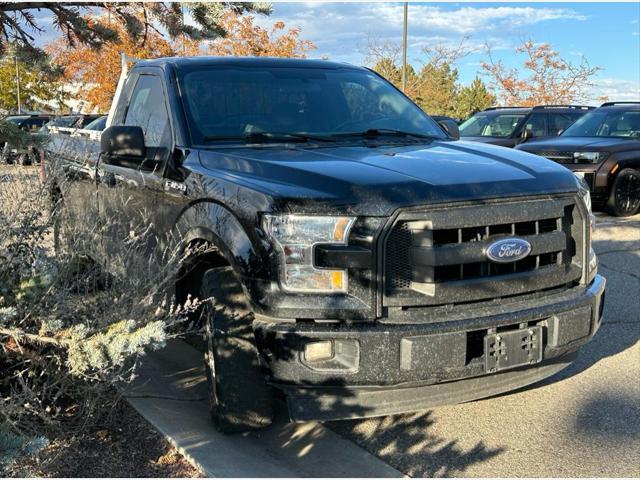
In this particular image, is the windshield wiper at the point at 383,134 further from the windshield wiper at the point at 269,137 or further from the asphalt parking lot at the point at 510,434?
the asphalt parking lot at the point at 510,434

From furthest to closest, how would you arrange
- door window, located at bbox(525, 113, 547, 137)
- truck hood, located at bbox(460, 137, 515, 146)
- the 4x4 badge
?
door window, located at bbox(525, 113, 547, 137) → truck hood, located at bbox(460, 137, 515, 146) → the 4x4 badge

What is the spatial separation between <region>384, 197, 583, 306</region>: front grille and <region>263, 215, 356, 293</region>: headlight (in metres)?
0.22

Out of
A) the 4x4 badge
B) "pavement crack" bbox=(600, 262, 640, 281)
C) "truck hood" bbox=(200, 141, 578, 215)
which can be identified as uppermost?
"truck hood" bbox=(200, 141, 578, 215)

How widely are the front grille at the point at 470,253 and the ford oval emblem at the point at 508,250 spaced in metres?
0.03

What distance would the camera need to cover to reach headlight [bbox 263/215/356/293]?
3.16m

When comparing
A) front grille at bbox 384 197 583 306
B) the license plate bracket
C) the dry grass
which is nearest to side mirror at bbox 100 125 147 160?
the dry grass

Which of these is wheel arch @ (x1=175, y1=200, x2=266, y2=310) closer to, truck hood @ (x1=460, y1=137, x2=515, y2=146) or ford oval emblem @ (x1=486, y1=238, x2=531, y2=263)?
ford oval emblem @ (x1=486, y1=238, x2=531, y2=263)

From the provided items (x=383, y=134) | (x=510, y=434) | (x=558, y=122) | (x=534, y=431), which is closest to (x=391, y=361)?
(x=510, y=434)

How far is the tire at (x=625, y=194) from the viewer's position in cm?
1062

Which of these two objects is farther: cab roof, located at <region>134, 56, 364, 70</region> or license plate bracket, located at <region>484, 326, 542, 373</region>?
cab roof, located at <region>134, 56, 364, 70</region>

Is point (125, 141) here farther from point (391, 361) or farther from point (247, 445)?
point (391, 361)

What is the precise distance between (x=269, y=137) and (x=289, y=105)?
46 cm

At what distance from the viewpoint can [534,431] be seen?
12.4 ft

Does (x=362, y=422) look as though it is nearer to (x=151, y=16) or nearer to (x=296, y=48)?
(x=151, y=16)
